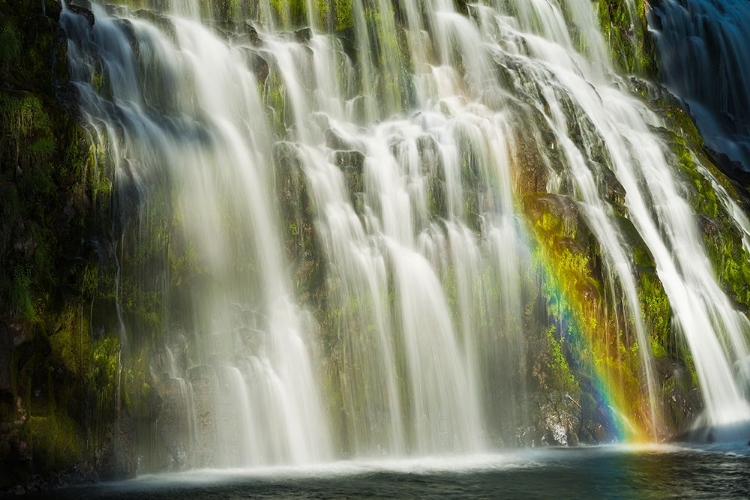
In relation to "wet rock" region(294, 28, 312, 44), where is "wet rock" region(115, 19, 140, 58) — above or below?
below

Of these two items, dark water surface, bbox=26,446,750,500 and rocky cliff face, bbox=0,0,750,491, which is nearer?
dark water surface, bbox=26,446,750,500

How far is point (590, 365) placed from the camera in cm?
1836

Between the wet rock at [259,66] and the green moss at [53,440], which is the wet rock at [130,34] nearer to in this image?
the wet rock at [259,66]

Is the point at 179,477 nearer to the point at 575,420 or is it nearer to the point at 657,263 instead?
the point at 575,420

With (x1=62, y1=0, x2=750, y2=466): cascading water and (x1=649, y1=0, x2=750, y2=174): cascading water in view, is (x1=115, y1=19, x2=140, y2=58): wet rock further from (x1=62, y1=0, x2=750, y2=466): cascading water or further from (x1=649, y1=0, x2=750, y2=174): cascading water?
(x1=649, y1=0, x2=750, y2=174): cascading water

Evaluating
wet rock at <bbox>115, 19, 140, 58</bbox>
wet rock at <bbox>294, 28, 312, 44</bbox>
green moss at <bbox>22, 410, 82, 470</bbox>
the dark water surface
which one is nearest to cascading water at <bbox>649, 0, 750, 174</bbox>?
wet rock at <bbox>294, 28, 312, 44</bbox>

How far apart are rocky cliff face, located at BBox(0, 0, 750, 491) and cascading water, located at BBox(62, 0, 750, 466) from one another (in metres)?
0.17

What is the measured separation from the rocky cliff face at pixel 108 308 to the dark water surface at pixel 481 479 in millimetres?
1109

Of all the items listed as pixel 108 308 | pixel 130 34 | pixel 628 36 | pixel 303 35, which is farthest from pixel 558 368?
pixel 628 36

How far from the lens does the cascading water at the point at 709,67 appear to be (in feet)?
119

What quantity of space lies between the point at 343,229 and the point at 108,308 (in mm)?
5312

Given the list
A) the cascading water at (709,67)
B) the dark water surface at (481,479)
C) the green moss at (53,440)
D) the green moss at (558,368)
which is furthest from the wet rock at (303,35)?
the cascading water at (709,67)

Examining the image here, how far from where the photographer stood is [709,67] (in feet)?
127

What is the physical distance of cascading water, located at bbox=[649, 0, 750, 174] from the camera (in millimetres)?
36344
